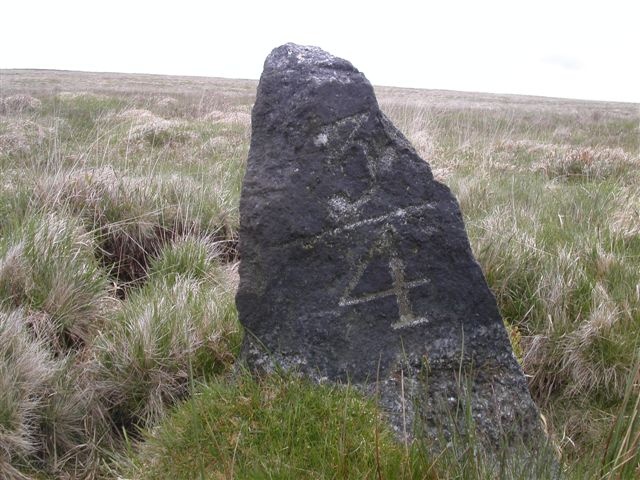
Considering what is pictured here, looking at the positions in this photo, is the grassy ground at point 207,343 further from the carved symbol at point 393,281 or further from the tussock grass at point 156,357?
the carved symbol at point 393,281

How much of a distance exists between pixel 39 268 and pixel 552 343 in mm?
2788

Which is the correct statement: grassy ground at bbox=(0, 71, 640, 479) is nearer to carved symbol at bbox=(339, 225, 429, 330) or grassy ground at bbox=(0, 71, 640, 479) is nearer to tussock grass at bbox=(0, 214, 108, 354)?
tussock grass at bbox=(0, 214, 108, 354)

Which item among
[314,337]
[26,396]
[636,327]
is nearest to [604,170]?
[636,327]

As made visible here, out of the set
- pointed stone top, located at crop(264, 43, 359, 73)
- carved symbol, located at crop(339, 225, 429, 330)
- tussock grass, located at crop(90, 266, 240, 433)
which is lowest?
tussock grass, located at crop(90, 266, 240, 433)

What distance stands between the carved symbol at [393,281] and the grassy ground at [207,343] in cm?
41

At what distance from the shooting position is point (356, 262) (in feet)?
9.16

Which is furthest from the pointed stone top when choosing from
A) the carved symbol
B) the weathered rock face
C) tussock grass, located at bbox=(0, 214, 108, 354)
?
tussock grass, located at bbox=(0, 214, 108, 354)

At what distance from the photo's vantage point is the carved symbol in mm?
2791

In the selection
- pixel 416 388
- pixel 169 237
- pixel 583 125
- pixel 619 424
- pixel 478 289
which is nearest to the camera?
pixel 619 424

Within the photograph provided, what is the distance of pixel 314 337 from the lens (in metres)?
2.72

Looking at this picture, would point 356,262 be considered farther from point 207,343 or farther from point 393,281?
point 207,343

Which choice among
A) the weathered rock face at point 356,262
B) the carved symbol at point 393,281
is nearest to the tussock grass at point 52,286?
the weathered rock face at point 356,262

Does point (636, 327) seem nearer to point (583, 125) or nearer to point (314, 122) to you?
point (314, 122)

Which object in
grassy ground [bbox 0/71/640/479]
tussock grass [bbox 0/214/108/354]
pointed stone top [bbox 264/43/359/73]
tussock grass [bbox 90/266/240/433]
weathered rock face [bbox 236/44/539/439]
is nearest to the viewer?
grassy ground [bbox 0/71/640/479]
